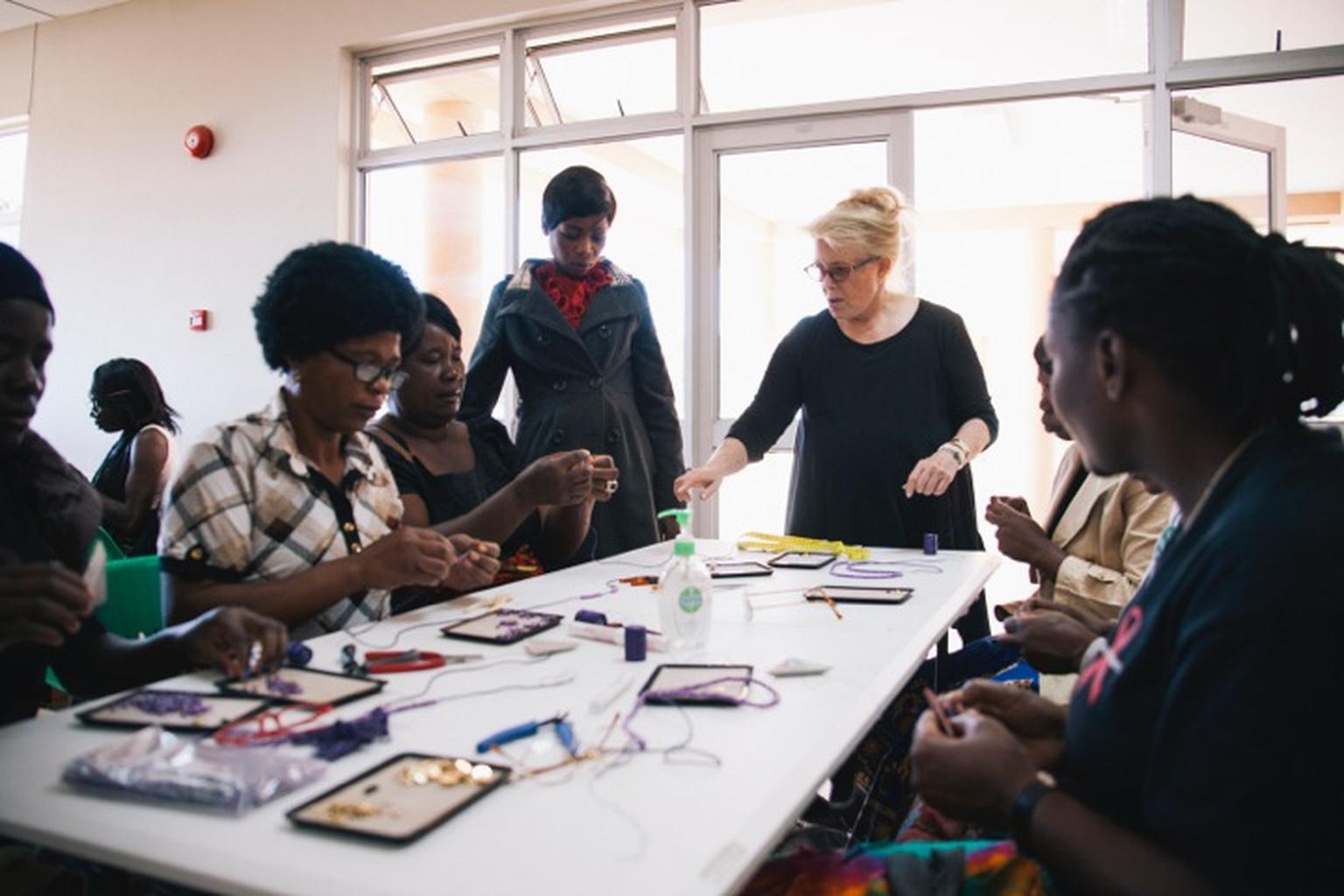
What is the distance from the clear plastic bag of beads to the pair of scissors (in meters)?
0.17

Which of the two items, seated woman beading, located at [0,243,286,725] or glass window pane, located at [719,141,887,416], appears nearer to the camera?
seated woman beading, located at [0,243,286,725]

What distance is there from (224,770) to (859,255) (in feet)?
6.76

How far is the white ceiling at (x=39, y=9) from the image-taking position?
17.7 feet

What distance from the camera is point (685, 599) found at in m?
1.47

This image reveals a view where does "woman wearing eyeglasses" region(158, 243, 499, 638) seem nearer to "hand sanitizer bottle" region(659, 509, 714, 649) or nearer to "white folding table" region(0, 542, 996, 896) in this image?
"white folding table" region(0, 542, 996, 896)

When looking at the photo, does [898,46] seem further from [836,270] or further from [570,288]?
[570,288]

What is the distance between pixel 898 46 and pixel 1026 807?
418 centimetres

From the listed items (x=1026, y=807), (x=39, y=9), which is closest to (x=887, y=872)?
(x=1026, y=807)

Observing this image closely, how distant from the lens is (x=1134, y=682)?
886 mm

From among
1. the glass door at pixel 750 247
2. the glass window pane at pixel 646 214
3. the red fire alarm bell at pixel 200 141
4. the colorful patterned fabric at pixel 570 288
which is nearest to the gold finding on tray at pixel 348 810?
the colorful patterned fabric at pixel 570 288

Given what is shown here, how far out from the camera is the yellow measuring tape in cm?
238

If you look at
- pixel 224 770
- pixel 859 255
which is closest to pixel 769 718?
pixel 224 770

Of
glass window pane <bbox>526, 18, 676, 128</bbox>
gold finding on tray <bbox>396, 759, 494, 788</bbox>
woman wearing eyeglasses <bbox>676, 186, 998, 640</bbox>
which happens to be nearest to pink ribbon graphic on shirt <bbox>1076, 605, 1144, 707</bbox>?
gold finding on tray <bbox>396, 759, 494, 788</bbox>

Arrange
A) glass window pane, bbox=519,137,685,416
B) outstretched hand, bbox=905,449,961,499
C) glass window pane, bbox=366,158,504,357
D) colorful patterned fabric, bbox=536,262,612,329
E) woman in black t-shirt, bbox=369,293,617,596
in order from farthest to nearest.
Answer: glass window pane, bbox=366,158,504,357 → glass window pane, bbox=519,137,685,416 → colorful patterned fabric, bbox=536,262,612,329 → outstretched hand, bbox=905,449,961,499 → woman in black t-shirt, bbox=369,293,617,596
